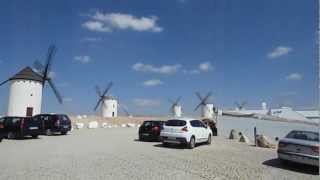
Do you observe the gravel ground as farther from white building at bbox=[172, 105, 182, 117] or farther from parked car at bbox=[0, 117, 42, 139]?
white building at bbox=[172, 105, 182, 117]

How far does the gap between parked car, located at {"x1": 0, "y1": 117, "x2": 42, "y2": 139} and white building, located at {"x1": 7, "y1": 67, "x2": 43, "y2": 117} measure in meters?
23.1

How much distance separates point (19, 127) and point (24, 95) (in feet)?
81.0

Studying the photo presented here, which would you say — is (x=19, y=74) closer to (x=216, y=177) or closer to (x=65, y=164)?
(x=65, y=164)

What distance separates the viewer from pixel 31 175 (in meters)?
10.2

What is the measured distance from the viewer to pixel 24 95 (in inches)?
1845

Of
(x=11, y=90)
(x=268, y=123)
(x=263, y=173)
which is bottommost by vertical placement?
(x=263, y=173)

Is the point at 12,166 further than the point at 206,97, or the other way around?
the point at 206,97

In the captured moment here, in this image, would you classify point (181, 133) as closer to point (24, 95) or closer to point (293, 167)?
point (293, 167)

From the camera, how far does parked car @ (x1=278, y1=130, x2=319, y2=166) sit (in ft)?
42.7

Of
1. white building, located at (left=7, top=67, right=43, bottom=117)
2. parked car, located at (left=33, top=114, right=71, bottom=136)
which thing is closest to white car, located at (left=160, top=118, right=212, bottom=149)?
parked car, located at (left=33, top=114, right=71, bottom=136)

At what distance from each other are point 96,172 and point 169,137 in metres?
9.40

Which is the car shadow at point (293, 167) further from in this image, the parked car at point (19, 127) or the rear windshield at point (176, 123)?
the parked car at point (19, 127)

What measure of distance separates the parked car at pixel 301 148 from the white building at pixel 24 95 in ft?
129

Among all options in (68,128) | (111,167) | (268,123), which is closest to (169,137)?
(111,167)
